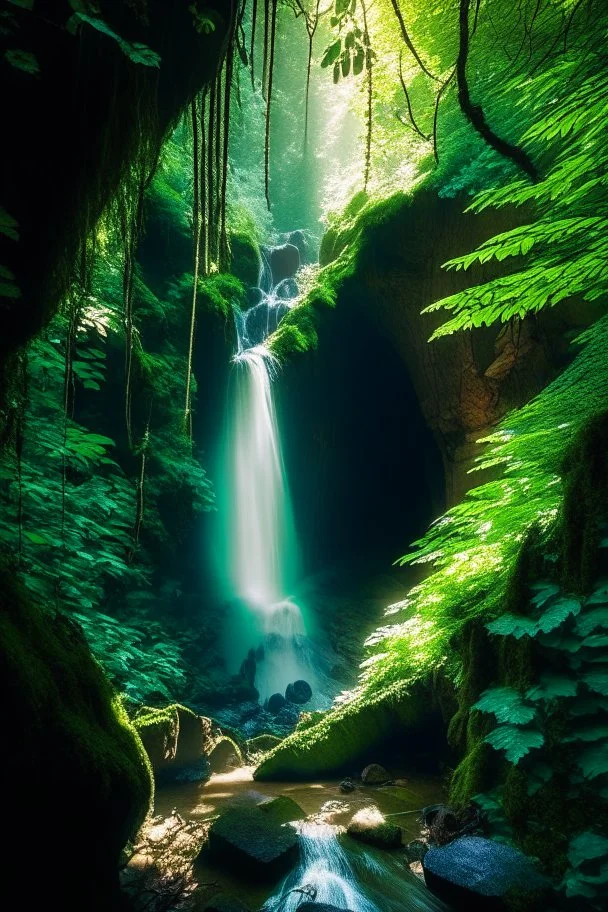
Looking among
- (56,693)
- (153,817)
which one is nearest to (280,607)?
(153,817)

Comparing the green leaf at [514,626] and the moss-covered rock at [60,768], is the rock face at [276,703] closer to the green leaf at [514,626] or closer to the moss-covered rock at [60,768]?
the moss-covered rock at [60,768]

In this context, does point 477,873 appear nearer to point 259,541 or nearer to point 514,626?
point 514,626

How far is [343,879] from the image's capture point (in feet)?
11.0

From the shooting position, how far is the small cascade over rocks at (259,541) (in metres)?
12.6

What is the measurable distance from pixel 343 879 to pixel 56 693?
2541mm

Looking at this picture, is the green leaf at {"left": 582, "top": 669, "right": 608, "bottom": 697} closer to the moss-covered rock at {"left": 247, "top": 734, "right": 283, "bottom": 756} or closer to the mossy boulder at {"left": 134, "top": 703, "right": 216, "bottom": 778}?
the mossy boulder at {"left": 134, "top": 703, "right": 216, "bottom": 778}

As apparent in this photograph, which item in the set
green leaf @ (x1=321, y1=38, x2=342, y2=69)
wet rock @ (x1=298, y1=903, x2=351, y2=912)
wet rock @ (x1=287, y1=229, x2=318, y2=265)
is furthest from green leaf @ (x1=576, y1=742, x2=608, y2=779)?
wet rock @ (x1=287, y1=229, x2=318, y2=265)

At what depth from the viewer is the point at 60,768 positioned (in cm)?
200

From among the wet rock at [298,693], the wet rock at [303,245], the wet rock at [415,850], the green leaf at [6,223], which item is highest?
the wet rock at [303,245]

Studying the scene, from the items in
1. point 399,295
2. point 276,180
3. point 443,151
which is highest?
point 276,180

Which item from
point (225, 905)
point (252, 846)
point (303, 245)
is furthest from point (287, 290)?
point (225, 905)

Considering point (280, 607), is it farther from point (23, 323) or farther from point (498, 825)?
point (23, 323)

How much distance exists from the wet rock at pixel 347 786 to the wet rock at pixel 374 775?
Answer: 0.16m

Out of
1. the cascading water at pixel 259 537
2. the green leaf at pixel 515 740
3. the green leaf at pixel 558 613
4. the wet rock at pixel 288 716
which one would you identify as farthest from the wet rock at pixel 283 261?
the green leaf at pixel 515 740
